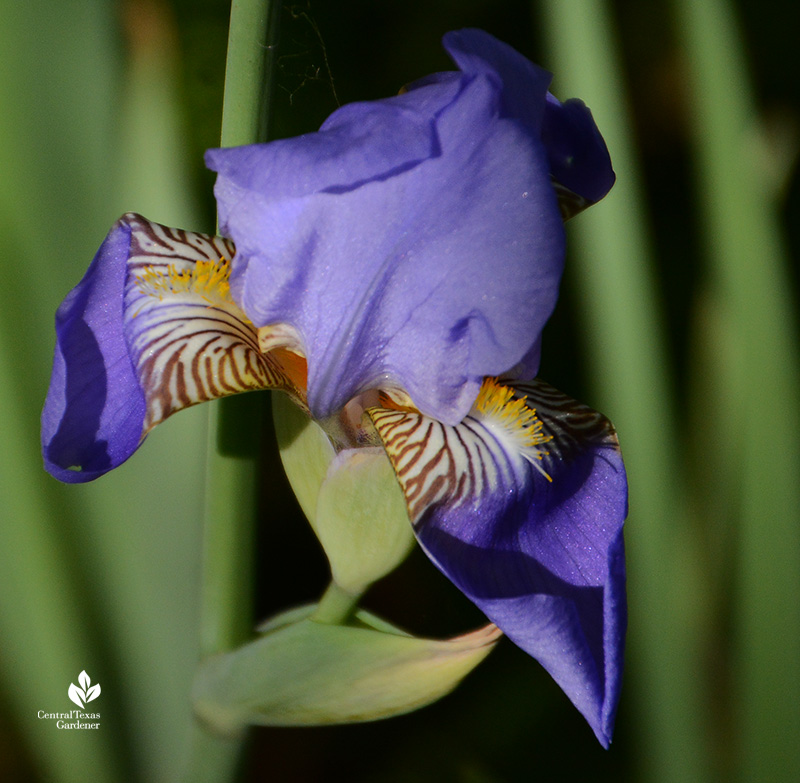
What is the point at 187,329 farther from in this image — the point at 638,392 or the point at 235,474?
the point at 638,392

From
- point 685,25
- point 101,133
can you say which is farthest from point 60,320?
point 685,25

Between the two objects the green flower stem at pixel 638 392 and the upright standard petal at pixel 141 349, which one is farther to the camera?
the green flower stem at pixel 638 392

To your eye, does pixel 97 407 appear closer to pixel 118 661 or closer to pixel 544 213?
pixel 544 213

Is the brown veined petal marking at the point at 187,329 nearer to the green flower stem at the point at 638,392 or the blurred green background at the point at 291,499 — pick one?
the blurred green background at the point at 291,499

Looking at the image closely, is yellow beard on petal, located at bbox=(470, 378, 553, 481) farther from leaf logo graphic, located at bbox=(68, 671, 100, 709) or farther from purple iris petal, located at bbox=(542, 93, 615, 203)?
leaf logo graphic, located at bbox=(68, 671, 100, 709)

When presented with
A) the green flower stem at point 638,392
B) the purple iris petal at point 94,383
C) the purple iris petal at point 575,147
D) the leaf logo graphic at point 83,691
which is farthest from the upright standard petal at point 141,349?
the green flower stem at point 638,392

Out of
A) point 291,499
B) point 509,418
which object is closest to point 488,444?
point 509,418
